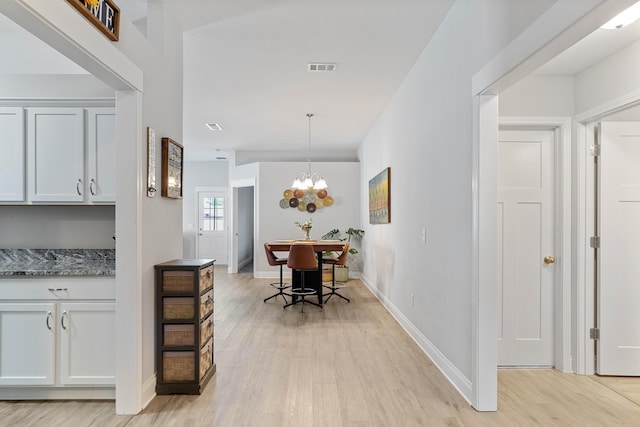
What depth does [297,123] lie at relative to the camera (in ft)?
21.4

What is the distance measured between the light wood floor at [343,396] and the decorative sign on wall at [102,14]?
224 centimetres

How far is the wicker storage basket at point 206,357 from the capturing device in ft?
9.08

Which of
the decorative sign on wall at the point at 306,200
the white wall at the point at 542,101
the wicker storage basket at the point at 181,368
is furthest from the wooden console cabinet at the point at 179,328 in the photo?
the decorative sign on wall at the point at 306,200

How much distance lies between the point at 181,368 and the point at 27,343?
38.8 inches

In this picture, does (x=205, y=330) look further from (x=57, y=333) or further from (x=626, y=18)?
(x=626, y=18)

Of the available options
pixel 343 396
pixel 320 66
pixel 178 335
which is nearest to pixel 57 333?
pixel 178 335

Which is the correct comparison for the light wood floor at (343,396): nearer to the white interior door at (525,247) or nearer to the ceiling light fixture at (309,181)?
the white interior door at (525,247)

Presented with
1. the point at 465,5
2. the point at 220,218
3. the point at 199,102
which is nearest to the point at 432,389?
the point at 465,5

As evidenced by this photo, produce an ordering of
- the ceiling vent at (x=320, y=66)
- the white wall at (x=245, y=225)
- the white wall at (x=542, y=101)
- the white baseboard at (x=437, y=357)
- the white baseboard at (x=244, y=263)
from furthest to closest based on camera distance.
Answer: the white wall at (x=245, y=225)
the white baseboard at (x=244, y=263)
the ceiling vent at (x=320, y=66)
the white wall at (x=542, y=101)
the white baseboard at (x=437, y=357)

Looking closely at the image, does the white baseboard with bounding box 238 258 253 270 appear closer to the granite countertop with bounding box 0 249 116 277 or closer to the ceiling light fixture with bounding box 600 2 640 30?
the granite countertop with bounding box 0 249 116 277

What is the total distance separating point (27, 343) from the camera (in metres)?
2.56

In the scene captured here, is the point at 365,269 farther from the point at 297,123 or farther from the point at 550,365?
the point at 550,365

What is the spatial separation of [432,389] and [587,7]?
2.44 m

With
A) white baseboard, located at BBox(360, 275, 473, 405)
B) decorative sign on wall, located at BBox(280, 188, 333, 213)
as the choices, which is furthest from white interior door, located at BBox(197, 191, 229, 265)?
white baseboard, located at BBox(360, 275, 473, 405)
